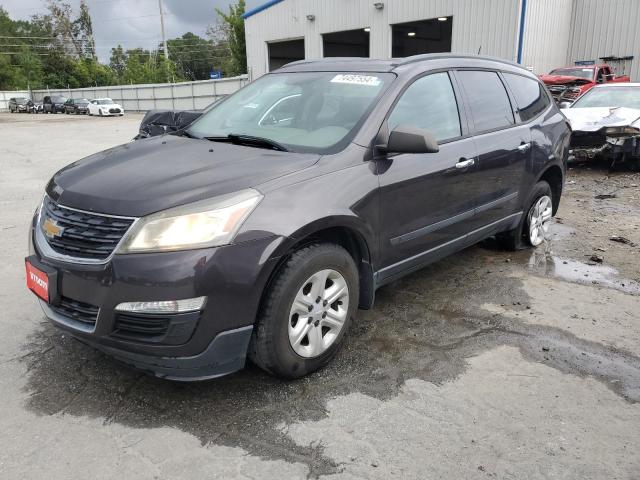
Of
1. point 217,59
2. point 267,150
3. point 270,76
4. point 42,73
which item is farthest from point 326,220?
point 217,59

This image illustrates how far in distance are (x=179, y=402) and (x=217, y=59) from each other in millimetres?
100007

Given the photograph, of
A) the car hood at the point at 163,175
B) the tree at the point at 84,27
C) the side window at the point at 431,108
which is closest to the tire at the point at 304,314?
the car hood at the point at 163,175

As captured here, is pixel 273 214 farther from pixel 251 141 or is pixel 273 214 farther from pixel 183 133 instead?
pixel 183 133

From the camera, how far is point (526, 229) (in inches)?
209

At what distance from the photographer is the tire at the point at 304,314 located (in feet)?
8.93

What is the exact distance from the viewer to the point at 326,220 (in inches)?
113

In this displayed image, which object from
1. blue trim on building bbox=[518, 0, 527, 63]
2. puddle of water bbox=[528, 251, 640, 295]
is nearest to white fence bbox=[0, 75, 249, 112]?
blue trim on building bbox=[518, 0, 527, 63]

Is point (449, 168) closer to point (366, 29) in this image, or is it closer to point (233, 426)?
point (233, 426)

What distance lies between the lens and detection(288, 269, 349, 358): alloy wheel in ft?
9.41

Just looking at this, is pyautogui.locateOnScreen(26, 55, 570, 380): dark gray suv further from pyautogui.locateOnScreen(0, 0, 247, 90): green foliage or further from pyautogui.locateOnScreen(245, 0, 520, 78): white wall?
pyautogui.locateOnScreen(0, 0, 247, 90): green foliage

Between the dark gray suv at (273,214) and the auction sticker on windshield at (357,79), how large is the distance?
1 centimetres

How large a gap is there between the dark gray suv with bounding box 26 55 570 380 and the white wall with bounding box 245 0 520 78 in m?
16.4

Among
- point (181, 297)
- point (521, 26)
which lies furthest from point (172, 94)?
point (181, 297)

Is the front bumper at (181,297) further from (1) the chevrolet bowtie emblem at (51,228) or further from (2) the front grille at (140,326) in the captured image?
(1) the chevrolet bowtie emblem at (51,228)
